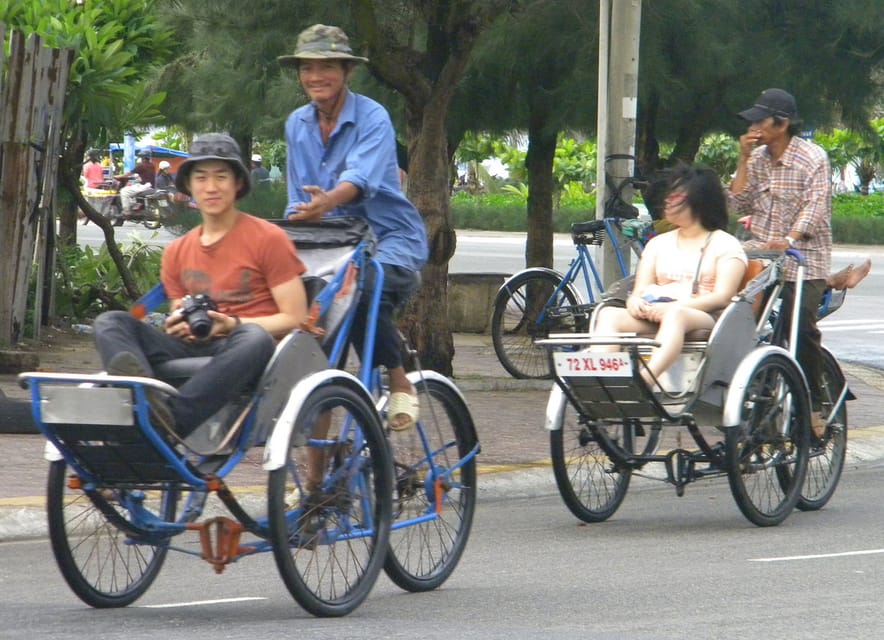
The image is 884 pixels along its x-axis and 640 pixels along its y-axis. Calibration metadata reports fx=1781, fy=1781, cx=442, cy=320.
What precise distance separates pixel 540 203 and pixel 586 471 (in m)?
11.1

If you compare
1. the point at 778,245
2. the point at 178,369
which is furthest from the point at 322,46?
the point at 778,245

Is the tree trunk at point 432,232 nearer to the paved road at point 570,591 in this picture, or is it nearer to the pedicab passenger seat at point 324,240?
the paved road at point 570,591

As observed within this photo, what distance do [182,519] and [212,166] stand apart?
116 cm

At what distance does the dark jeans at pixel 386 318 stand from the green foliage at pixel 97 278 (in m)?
10.4

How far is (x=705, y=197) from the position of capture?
323 inches

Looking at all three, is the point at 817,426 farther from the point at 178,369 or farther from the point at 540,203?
the point at 540,203

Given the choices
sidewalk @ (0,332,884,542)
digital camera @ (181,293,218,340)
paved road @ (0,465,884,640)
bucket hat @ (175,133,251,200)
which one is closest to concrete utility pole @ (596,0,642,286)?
sidewalk @ (0,332,884,542)

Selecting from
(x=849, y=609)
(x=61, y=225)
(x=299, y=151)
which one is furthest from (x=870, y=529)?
(x=61, y=225)

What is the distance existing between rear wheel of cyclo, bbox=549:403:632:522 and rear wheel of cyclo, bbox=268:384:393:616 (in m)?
2.11

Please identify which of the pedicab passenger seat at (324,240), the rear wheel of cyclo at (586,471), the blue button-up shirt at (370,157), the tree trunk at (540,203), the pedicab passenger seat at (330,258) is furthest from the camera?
the tree trunk at (540,203)

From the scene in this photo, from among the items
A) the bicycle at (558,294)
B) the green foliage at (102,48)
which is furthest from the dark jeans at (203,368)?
the green foliage at (102,48)

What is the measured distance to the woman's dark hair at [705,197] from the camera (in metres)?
8.19

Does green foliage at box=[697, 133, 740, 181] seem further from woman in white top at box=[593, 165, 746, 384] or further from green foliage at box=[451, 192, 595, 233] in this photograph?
woman in white top at box=[593, 165, 746, 384]

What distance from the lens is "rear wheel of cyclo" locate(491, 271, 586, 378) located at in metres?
13.9
